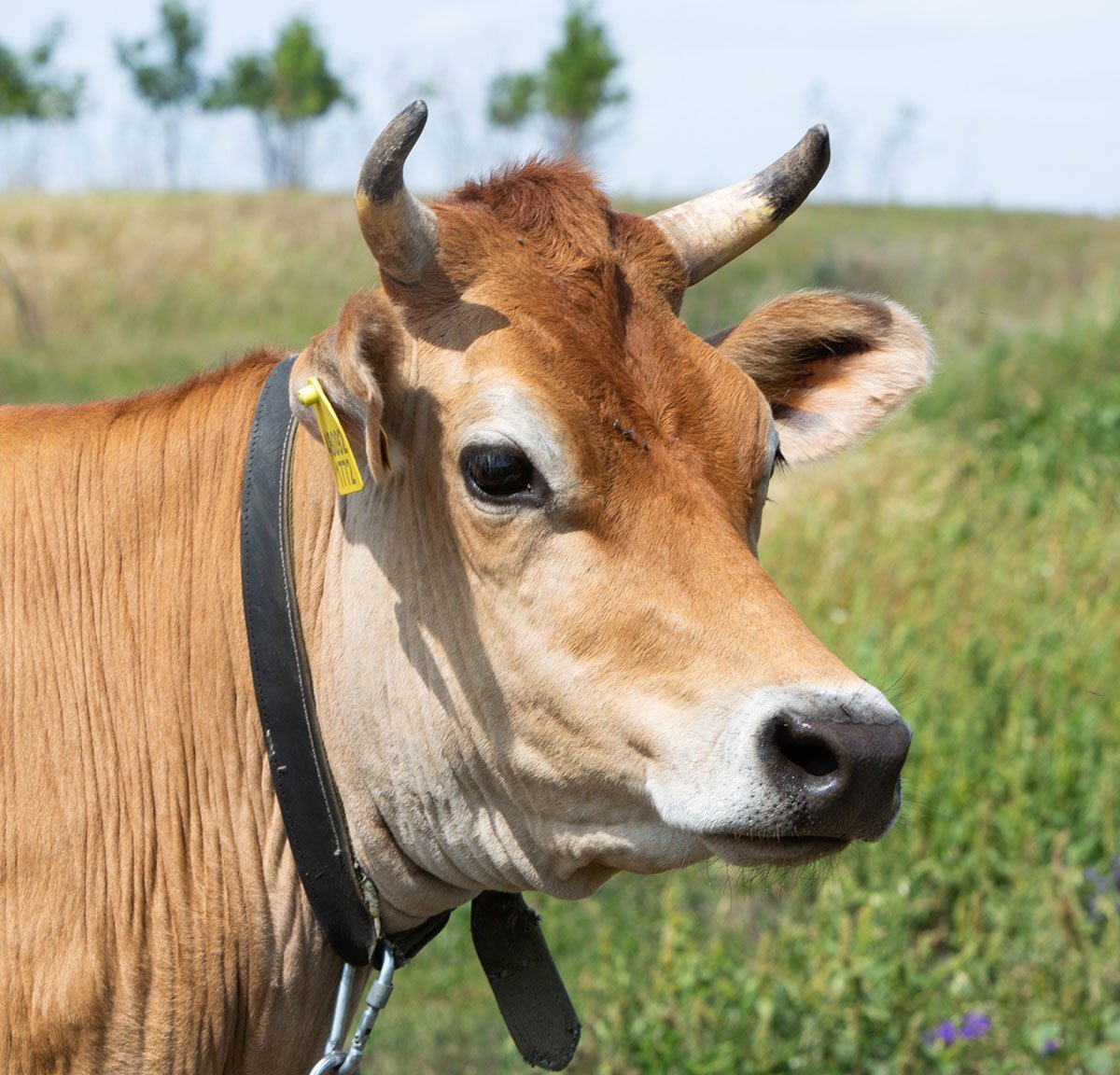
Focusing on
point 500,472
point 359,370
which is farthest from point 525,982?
point 359,370

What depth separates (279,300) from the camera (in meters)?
26.2

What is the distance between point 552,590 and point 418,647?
315 mm

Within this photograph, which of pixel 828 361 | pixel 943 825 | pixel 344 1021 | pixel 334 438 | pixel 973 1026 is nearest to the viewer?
pixel 334 438

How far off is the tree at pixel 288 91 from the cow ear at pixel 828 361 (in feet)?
142

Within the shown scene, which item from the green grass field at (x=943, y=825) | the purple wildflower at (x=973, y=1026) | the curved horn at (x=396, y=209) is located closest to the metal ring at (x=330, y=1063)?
the green grass field at (x=943, y=825)

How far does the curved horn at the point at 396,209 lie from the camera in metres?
2.31

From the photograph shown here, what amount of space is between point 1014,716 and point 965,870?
89 centimetres

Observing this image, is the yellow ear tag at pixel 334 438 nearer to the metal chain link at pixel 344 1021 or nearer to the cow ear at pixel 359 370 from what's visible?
the cow ear at pixel 359 370

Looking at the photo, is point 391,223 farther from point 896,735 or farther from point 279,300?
point 279,300

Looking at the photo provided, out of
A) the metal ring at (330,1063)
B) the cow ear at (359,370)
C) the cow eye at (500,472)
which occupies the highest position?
the cow ear at (359,370)

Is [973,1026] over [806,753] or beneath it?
beneath

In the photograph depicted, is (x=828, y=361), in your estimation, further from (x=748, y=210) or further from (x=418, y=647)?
(x=418, y=647)

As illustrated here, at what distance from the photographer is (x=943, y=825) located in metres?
5.60

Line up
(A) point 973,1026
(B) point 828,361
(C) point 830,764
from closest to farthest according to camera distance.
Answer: (C) point 830,764 < (B) point 828,361 < (A) point 973,1026
